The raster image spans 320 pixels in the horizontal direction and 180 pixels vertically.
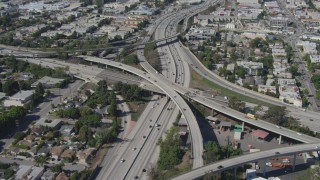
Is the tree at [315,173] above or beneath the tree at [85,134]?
beneath

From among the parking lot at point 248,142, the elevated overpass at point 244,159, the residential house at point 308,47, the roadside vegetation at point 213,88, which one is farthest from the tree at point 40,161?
the residential house at point 308,47

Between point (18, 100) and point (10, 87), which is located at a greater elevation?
point (10, 87)

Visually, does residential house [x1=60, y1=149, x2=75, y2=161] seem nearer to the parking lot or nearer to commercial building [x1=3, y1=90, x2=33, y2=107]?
commercial building [x1=3, y1=90, x2=33, y2=107]

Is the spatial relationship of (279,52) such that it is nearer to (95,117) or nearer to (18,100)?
(95,117)

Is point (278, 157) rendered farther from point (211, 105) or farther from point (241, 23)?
point (241, 23)

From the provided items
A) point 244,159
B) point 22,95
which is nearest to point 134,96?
point 22,95

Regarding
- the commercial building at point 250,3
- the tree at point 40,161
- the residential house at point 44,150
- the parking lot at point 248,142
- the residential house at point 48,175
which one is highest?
the commercial building at point 250,3

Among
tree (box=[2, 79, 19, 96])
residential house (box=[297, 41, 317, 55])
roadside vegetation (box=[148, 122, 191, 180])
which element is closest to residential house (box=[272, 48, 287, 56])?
residential house (box=[297, 41, 317, 55])

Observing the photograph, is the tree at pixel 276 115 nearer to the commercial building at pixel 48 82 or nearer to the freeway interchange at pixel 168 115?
the freeway interchange at pixel 168 115

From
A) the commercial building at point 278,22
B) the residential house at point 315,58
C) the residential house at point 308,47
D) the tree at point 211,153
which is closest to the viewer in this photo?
the tree at point 211,153
